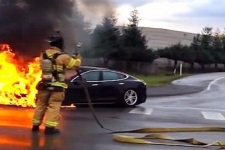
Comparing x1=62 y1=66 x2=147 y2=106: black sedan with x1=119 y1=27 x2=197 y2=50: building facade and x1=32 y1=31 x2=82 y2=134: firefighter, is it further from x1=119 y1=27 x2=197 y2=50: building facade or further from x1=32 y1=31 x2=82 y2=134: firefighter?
x1=119 y1=27 x2=197 y2=50: building facade

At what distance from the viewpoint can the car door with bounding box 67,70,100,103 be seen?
15758 millimetres

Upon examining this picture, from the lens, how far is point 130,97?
16.8 meters

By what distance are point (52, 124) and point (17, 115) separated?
309cm

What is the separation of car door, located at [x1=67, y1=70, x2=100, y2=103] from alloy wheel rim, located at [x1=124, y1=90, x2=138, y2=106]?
39.5 inches

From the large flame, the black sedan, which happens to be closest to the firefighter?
the large flame

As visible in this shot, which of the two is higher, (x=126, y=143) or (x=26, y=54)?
(x=26, y=54)

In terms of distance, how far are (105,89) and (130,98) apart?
909mm

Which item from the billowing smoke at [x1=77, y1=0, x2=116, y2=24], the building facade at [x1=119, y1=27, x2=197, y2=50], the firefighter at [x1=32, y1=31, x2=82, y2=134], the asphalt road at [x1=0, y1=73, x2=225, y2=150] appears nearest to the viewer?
the asphalt road at [x1=0, y1=73, x2=225, y2=150]

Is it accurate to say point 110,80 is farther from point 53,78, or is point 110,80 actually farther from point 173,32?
point 173,32

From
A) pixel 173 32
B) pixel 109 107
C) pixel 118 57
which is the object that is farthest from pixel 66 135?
pixel 173 32

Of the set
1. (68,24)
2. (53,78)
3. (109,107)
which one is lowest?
(109,107)

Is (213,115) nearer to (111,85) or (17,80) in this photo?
(111,85)

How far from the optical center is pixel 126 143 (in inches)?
348

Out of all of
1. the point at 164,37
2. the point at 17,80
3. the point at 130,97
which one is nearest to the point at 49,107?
the point at 17,80
